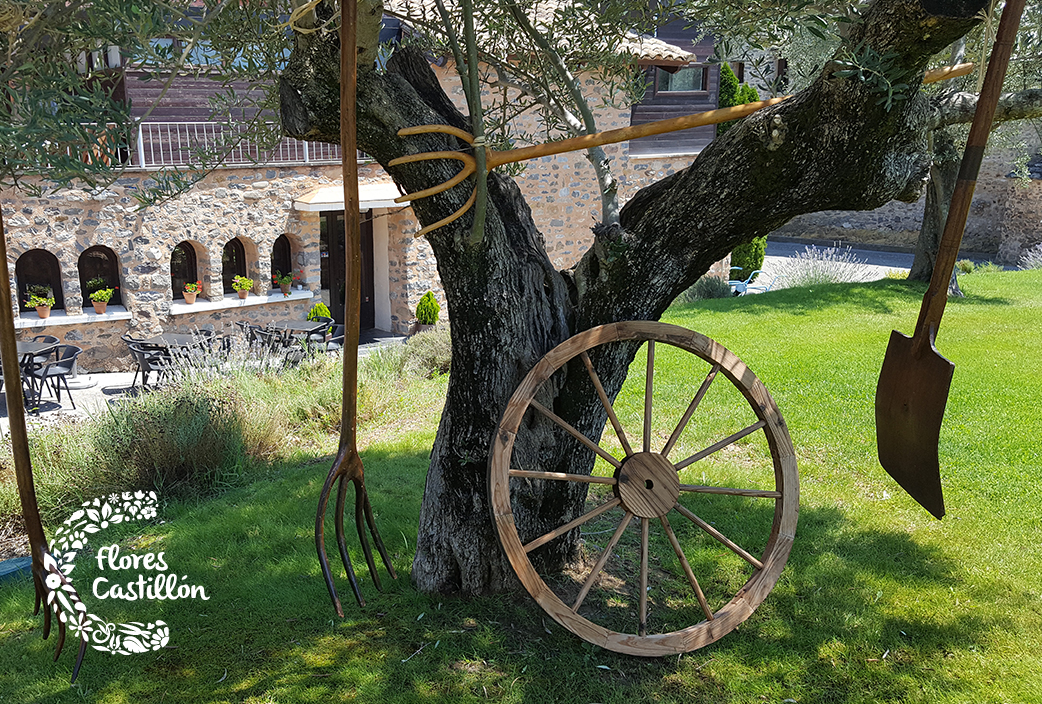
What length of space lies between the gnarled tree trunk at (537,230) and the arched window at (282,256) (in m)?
12.5

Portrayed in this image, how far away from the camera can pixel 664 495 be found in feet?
10.5

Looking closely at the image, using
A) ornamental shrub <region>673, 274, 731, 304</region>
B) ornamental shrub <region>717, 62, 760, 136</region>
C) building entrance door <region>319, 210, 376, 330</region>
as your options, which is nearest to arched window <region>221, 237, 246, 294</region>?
building entrance door <region>319, 210, 376, 330</region>

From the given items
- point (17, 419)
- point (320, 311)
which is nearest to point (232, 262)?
point (320, 311)

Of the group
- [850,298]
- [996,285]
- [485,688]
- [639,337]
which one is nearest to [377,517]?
[485,688]

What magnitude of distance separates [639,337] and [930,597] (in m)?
2.51

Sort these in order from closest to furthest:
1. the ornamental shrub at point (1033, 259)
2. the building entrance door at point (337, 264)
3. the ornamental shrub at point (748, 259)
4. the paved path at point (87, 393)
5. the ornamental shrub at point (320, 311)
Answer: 1. the paved path at point (87, 393)
2. the ornamental shrub at point (320, 311)
3. the building entrance door at point (337, 264)
4. the ornamental shrub at point (1033, 259)
5. the ornamental shrub at point (748, 259)

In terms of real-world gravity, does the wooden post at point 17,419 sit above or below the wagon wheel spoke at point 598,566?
above

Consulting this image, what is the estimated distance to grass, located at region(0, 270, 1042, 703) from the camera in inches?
141

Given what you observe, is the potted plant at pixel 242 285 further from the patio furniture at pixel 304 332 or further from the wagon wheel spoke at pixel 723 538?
the wagon wheel spoke at pixel 723 538

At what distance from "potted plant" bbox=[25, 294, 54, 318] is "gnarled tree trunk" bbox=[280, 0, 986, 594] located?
37.2 ft

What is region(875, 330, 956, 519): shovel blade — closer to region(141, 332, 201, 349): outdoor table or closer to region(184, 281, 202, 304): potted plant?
region(141, 332, 201, 349): outdoor table

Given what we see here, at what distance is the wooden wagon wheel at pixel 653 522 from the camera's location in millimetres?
2961

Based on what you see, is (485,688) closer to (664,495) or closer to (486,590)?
(486,590)

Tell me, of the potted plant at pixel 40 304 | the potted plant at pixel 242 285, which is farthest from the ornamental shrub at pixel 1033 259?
the potted plant at pixel 40 304
